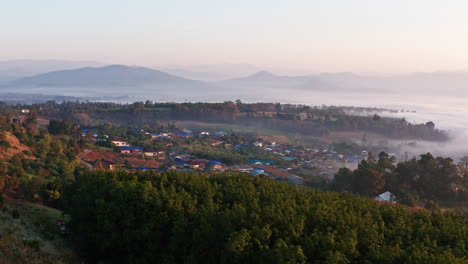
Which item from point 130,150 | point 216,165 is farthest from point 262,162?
point 130,150

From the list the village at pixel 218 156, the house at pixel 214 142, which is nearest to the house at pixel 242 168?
the village at pixel 218 156

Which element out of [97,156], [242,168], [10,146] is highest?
[10,146]

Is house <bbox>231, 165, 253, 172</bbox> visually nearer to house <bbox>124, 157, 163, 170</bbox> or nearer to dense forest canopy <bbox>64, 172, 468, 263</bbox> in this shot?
house <bbox>124, 157, 163, 170</bbox>

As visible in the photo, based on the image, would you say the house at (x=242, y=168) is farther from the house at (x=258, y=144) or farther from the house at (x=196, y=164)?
the house at (x=258, y=144)

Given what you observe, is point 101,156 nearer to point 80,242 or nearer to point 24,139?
point 24,139

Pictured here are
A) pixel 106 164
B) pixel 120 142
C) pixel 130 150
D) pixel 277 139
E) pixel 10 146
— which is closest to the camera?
pixel 10 146

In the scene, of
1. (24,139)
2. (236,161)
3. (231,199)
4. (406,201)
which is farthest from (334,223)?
(236,161)

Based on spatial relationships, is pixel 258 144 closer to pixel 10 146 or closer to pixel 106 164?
pixel 106 164

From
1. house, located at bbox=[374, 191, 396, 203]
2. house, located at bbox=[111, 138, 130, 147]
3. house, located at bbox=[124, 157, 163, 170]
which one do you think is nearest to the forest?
house, located at bbox=[374, 191, 396, 203]
